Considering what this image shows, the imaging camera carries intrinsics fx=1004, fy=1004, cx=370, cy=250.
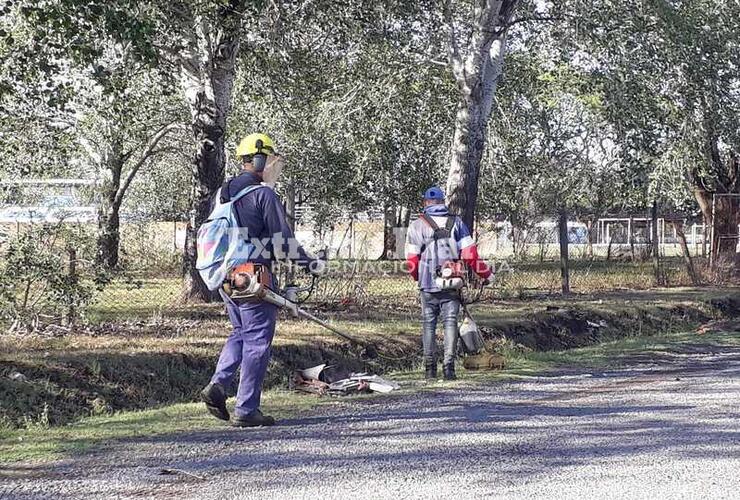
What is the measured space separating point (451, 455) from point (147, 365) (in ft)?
13.2

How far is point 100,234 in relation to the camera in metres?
11.5

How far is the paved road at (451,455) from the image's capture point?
5406mm

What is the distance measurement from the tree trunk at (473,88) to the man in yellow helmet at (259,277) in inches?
382

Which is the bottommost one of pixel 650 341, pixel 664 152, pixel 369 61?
pixel 650 341

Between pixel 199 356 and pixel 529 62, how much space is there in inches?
541

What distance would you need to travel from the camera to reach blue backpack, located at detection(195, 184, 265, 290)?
704 cm

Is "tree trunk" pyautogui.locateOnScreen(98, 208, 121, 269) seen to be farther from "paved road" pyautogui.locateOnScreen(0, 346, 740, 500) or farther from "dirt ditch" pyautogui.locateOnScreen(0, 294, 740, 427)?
"paved road" pyautogui.locateOnScreen(0, 346, 740, 500)

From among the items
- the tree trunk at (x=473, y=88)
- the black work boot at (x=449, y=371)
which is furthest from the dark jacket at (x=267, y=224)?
the tree trunk at (x=473, y=88)

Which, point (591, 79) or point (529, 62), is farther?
point (529, 62)

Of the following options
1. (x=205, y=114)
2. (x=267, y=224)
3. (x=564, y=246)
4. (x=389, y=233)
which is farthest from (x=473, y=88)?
(x=389, y=233)

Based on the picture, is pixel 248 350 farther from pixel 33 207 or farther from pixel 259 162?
pixel 33 207

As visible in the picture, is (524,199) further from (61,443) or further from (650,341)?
(61,443)

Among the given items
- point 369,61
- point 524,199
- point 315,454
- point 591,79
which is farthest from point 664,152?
point 315,454

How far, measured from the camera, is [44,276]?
1048 centimetres
